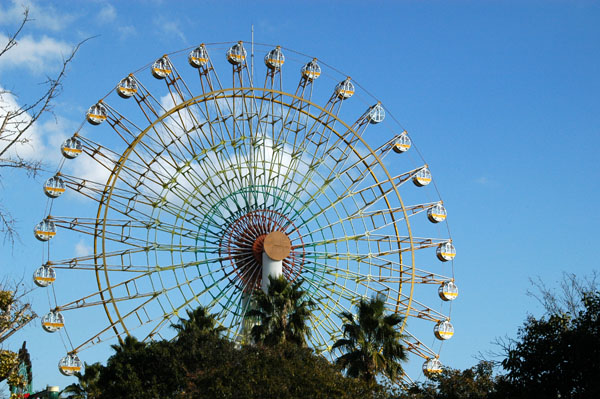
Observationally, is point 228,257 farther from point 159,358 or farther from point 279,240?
point 159,358

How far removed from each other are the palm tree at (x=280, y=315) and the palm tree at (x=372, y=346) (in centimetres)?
272

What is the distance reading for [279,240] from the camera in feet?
134

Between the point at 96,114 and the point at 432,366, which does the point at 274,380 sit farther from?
the point at 96,114

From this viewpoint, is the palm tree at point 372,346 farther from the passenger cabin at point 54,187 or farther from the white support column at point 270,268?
the passenger cabin at point 54,187

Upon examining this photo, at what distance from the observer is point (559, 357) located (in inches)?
987

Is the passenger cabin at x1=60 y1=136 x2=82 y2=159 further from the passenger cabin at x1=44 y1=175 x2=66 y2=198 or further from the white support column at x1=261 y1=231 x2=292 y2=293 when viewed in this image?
the white support column at x1=261 y1=231 x2=292 y2=293

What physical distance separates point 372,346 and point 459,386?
372cm

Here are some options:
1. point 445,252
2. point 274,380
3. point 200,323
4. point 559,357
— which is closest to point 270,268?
point 200,323

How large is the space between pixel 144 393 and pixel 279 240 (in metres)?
11.3

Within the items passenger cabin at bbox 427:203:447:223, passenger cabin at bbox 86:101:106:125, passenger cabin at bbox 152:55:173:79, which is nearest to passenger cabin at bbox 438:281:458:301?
passenger cabin at bbox 427:203:447:223

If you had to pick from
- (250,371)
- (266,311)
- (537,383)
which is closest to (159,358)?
(266,311)

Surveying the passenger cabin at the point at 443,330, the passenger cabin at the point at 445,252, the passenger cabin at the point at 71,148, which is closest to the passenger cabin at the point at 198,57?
the passenger cabin at the point at 71,148

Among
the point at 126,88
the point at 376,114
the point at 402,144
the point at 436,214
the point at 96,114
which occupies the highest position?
the point at 376,114

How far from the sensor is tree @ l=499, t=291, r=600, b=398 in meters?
24.3
